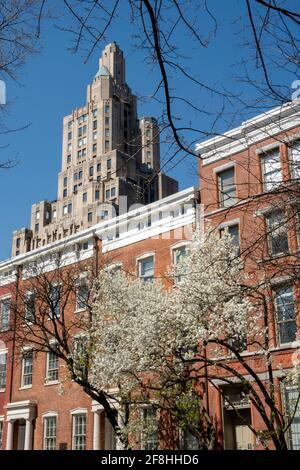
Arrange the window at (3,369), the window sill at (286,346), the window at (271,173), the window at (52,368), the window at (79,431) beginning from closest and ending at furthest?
the window at (271,173), the window sill at (286,346), the window at (79,431), the window at (52,368), the window at (3,369)

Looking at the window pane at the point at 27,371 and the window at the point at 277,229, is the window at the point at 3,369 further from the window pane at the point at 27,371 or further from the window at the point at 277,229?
the window at the point at 277,229

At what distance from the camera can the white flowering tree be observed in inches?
873

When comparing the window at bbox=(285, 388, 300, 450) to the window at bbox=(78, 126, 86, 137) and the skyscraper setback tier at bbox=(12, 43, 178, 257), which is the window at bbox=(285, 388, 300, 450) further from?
the window at bbox=(78, 126, 86, 137)

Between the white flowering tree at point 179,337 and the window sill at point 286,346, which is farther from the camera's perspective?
the window sill at point 286,346

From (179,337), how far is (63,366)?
7945mm

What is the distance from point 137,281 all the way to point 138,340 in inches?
163

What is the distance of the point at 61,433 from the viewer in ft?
104

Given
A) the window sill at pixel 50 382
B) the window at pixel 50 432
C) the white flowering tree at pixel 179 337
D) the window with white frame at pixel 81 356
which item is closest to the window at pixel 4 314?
the window sill at pixel 50 382

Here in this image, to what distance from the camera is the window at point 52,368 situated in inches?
1320

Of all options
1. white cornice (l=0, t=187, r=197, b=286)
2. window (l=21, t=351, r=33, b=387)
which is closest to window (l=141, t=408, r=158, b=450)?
white cornice (l=0, t=187, r=197, b=286)

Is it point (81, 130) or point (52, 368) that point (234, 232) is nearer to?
point (52, 368)

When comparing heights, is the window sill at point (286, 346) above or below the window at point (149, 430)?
above

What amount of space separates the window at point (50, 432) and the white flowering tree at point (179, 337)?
24.7 feet

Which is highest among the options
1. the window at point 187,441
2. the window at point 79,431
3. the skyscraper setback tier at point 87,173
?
the skyscraper setback tier at point 87,173
